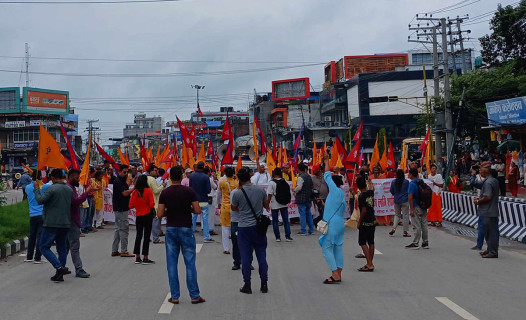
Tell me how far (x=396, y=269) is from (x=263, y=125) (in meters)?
81.8

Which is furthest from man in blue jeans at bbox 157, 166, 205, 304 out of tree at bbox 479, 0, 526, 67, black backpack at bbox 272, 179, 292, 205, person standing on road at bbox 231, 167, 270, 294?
tree at bbox 479, 0, 526, 67

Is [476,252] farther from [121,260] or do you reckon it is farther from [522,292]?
[121,260]

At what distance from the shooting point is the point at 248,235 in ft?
28.2

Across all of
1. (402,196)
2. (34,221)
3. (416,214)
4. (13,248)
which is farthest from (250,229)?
(402,196)

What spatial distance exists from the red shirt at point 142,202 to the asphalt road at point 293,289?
38.9 inches

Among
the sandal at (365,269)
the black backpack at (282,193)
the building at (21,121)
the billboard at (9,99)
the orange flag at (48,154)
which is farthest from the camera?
the billboard at (9,99)

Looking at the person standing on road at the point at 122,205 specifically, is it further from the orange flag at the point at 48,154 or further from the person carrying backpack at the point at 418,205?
the person carrying backpack at the point at 418,205

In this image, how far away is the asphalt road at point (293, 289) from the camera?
7250 mm

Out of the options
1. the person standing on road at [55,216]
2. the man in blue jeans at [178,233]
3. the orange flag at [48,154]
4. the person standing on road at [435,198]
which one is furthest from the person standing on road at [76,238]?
the person standing on road at [435,198]

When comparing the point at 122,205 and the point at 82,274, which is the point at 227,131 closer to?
the point at 122,205

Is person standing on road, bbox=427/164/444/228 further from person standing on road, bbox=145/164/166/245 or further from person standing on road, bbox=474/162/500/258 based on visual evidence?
person standing on road, bbox=145/164/166/245

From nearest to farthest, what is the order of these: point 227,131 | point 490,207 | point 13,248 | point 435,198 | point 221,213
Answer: point 490,207 < point 221,213 < point 13,248 < point 435,198 < point 227,131

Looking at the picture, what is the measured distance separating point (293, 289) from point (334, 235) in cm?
105

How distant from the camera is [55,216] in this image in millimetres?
9352
